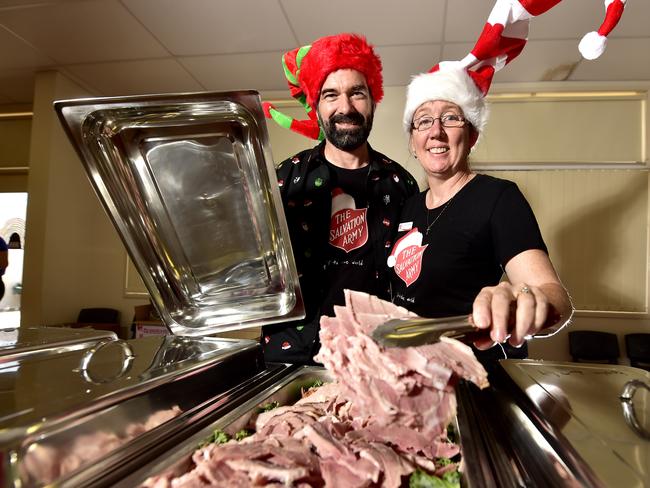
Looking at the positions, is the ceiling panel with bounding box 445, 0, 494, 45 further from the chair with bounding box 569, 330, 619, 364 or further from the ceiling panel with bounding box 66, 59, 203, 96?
the chair with bounding box 569, 330, 619, 364

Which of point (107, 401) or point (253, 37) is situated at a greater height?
point (253, 37)

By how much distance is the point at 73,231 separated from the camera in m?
3.96

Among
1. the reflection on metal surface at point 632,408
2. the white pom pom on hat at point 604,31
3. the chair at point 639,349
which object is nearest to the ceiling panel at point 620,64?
the white pom pom on hat at point 604,31

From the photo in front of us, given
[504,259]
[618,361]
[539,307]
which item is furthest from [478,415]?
[618,361]

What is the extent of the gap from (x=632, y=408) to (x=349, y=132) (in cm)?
124

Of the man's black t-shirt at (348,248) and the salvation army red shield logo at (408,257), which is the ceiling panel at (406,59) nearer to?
the man's black t-shirt at (348,248)

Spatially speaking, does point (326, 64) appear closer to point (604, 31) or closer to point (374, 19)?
point (604, 31)

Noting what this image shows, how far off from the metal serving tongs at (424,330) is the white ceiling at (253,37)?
254 cm

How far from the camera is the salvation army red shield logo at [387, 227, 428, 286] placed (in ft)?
4.46

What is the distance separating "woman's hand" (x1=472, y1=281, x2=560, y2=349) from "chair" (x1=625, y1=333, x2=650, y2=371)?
333 centimetres

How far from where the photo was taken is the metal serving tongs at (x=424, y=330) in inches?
27.4

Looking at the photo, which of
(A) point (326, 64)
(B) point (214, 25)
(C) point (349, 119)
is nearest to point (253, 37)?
(B) point (214, 25)

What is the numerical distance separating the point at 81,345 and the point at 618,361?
4.02m

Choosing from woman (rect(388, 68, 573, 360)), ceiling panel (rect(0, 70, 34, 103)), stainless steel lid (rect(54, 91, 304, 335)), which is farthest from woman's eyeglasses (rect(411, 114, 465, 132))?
ceiling panel (rect(0, 70, 34, 103))
